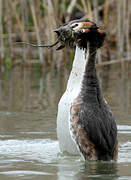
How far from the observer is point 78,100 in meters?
5.89

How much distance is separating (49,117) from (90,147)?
2627mm

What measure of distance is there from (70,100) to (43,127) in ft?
6.55

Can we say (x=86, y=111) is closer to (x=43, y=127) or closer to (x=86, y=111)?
(x=86, y=111)

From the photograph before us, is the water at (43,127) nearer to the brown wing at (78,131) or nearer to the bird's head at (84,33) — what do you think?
the brown wing at (78,131)

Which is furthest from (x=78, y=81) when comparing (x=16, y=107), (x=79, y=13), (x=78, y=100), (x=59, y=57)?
(x=79, y=13)

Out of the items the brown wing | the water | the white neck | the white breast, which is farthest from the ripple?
the white neck

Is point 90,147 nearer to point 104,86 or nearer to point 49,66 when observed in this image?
point 104,86

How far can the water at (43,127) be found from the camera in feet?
18.1

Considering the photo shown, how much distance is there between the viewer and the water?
5523 mm

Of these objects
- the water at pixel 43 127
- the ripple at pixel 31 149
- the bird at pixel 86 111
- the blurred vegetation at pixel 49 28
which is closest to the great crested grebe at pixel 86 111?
the bird at pixel 86 111

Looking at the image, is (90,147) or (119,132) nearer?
(90,147)

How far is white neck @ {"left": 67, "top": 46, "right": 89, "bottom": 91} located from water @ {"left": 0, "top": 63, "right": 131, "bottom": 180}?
760 mm

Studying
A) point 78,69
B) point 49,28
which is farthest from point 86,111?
point 49,28

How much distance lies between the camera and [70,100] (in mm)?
5918
